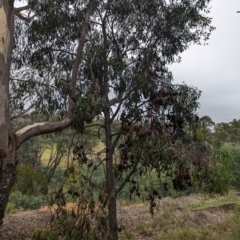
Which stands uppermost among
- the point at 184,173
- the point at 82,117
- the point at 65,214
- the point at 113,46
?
the point at 113,46

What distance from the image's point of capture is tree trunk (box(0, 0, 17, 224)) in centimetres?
616

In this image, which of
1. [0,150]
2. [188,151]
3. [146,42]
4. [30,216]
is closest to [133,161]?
[188,151]

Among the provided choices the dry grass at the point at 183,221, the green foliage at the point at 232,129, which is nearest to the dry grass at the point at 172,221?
the dry grass at the point at 183,221

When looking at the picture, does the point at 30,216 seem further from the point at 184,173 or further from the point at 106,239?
the point at 184,173

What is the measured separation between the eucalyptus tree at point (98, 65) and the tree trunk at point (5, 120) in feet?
0.05

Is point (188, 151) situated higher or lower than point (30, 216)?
higher

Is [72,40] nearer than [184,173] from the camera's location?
No

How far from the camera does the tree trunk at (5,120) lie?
616 centimetres

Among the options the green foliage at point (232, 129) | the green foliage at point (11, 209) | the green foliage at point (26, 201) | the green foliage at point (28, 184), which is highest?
the green foliage at point (232, 129)

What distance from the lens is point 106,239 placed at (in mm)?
5949

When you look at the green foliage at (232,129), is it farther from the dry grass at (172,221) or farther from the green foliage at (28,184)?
the dry grass at (172,221)

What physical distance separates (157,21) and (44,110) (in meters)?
2.49

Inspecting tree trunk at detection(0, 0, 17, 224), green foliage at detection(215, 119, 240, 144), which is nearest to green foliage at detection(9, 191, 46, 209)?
tree trunk at detection(0, 0, 17, 224)

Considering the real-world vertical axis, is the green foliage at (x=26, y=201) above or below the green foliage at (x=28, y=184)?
below
